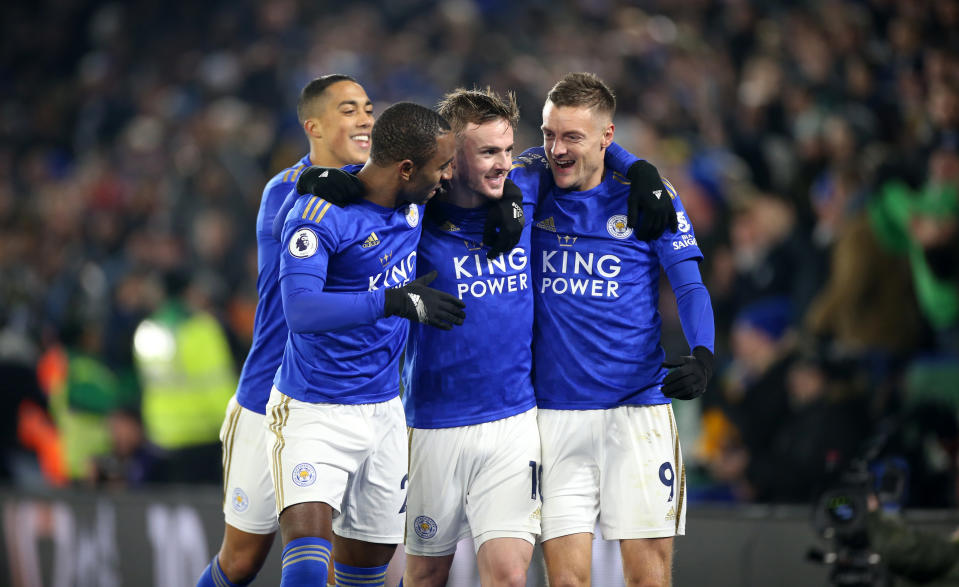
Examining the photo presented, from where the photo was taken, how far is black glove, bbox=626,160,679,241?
152 inches

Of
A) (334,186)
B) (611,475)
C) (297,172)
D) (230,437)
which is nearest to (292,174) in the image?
(297,172)

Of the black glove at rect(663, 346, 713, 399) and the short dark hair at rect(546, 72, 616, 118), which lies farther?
the short dark hair at rect(546, 72, 616, 118)

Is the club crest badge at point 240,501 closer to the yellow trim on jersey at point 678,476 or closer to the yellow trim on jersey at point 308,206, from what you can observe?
the yellow trim on jersey at point 308,206

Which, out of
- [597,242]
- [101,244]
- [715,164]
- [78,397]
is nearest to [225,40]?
[101,244]

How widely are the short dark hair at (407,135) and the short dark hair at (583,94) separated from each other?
1.83ft

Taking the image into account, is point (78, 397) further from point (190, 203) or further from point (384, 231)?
point (384, 231)

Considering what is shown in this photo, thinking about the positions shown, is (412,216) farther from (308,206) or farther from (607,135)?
(607,135)

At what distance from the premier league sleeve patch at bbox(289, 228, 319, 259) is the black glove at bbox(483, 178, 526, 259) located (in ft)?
2.14

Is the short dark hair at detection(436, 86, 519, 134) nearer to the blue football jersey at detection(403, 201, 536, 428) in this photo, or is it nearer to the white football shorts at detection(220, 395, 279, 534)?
the blue football jersey at detection(403, 201, 536, 428)

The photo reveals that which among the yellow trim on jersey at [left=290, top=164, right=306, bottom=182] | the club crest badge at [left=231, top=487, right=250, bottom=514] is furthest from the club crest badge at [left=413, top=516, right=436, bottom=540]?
the yellow trim on jersey at [left=290, top=164, right=306, bottom=182]

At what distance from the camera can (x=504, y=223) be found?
3.73m

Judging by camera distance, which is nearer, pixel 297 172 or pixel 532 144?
pixel 297 172

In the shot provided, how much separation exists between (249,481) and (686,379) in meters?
1.68

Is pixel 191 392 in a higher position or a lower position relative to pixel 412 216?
lower
